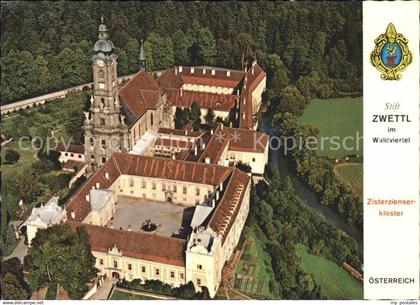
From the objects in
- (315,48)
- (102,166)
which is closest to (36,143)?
(102,166)

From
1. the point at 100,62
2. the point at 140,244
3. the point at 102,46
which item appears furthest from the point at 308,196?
the point at 102,46

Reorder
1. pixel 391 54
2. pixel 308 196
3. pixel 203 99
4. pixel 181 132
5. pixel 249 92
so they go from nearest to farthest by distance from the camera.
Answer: pixel 391 54, pixel 308 196, pixel 181 132, pixel 203 99, pixel 249 92

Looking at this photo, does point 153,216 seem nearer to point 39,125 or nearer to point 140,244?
point 140,244

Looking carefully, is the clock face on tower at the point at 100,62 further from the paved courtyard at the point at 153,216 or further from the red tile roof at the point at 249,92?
the red tile roof at the point at 249,92

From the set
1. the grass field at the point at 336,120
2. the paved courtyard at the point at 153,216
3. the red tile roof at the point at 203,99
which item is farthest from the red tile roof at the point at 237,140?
the red tile roof at the point at 203,99

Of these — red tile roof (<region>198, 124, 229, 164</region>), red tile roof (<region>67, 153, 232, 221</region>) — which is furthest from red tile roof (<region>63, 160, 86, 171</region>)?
red tile roof (<region>198, 124, 229, 164</region>)

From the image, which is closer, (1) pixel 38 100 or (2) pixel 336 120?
(2) pixel 336 120

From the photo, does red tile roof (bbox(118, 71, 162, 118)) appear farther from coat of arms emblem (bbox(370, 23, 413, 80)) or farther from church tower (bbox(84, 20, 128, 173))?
coat of arms emblem (bbox(370, 23, 413, 80))
